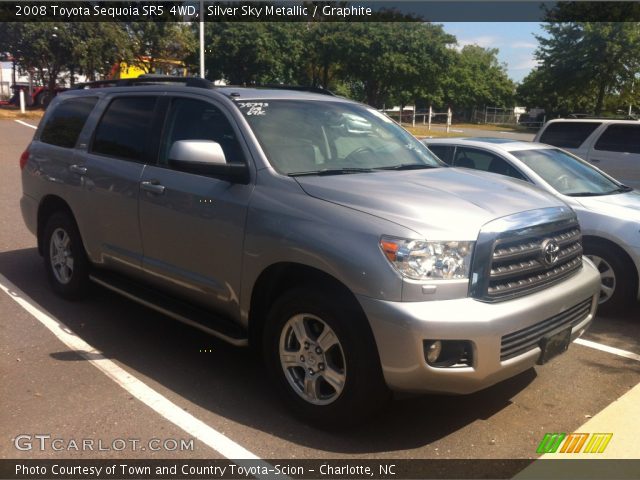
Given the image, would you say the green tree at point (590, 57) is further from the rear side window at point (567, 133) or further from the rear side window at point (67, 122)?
the rear side window at point (67, 122)

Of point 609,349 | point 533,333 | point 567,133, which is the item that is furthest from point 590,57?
point 533,333

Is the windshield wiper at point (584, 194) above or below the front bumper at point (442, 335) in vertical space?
above

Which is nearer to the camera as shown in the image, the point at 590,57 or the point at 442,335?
the point at 442,335

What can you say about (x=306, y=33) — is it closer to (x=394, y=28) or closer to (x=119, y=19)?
(x=394, y=28)

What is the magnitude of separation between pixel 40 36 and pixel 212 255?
38009 mm

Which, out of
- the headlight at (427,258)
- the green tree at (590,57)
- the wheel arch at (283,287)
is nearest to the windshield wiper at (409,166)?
the wheel arch at (283,287)

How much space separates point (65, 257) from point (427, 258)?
12.7ft

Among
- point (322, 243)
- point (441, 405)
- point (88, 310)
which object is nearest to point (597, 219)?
point (441, 405)

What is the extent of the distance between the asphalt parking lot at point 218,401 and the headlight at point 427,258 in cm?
102

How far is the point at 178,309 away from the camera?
14.4 feet

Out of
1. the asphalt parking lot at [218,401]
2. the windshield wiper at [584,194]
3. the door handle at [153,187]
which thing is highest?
the door handle at [153,187]

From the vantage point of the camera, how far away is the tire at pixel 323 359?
3.33 meters

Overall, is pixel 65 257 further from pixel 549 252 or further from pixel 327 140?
pixel 549 252

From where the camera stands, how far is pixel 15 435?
353 centimetres
